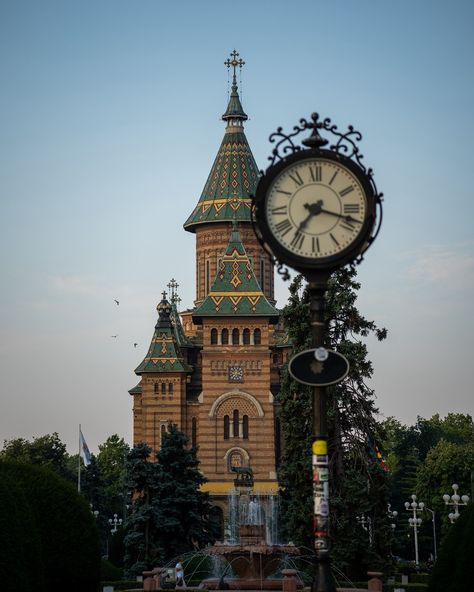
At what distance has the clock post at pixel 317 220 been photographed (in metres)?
16.8

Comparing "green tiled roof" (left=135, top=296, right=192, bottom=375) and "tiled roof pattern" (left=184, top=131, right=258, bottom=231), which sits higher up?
"tiled roof pattern" (left=184, top=131, right=258, bottom=231)

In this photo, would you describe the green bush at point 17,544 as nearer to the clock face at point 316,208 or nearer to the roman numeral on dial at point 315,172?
the clock face at point 316,208

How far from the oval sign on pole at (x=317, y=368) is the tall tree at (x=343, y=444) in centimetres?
2749

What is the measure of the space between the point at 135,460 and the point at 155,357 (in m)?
34.2

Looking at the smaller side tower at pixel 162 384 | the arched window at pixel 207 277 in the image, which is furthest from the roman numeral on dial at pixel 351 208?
the arched window at pixel 207 277

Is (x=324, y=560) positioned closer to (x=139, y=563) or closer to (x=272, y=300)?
(x=139, y=563)

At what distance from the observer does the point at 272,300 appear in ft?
327

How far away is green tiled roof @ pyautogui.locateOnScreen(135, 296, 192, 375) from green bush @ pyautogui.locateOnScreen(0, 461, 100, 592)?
65.3 metres

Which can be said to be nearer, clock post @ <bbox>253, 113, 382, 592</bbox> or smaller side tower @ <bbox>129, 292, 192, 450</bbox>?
clock post @ <bbox>253, 113, 382, 592</bbox>

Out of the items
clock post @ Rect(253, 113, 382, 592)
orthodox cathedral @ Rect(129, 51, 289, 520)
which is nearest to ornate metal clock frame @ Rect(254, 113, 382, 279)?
clock post @ Rect(253, 113, 382, 592)

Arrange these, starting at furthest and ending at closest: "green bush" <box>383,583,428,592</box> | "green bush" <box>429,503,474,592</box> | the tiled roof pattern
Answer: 1. the tiled roof pattern
2. "green bush" <box>383,583,428,592</box>
3. "green bush" <box>429,503,474,592</box>

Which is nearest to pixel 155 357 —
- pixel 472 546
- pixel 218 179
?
pixel 218 179

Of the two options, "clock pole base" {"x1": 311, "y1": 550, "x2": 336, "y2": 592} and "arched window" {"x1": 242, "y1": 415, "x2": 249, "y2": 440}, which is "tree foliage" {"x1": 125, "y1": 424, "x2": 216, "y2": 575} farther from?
"clock pole base" {"x1": 311, "y1": 550, "x2": 336, "y2": 592}

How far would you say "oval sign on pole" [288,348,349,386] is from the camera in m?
16.8
